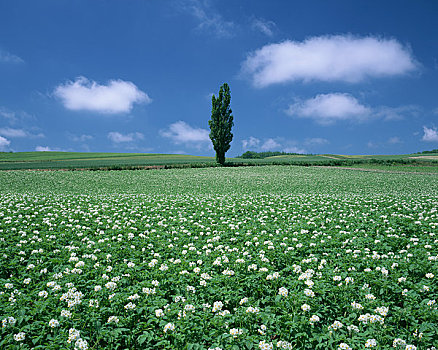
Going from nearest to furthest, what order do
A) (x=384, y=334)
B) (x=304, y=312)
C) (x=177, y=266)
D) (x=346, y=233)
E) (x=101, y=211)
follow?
(x=384, y=334)
(x=304, y=312)
(x=177, y=266)
(x=346, y=233)
(x=101, y=211)

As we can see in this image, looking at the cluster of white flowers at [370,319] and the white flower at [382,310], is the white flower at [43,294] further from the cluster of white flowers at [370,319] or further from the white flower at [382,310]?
the white flower at [382,310]

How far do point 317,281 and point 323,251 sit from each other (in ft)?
7.32

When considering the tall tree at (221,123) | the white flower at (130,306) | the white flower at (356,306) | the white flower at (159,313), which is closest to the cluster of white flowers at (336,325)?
the white flower at (356,306)

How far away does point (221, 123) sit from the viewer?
56.4m

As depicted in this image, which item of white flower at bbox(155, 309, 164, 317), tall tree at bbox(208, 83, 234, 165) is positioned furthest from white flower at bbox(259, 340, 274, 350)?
tall tree at bbox(208, 83, 234, 165)

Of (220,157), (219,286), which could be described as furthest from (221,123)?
(219,286)

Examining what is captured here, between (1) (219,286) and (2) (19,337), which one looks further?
(1) (219,286)

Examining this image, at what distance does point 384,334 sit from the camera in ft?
12.2

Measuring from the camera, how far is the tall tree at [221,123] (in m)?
56.5

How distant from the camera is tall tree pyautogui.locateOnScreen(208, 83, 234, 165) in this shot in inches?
2223

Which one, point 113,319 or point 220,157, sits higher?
point 220,157

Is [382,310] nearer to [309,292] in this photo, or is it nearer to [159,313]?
[309,292]

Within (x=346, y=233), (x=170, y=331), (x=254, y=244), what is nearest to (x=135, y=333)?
(x=170, y=331)

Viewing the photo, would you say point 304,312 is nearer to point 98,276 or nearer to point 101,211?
point 98,276
